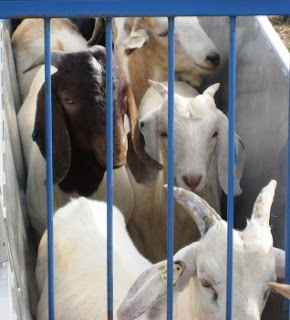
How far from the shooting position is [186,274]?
4.01 m

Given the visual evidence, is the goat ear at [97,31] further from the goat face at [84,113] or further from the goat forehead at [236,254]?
the goat forehead at [236,254]

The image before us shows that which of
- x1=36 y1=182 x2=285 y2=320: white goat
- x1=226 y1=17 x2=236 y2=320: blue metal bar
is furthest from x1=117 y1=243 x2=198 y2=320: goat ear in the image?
x1=226 y1=17 x2=236 y2=320: blue metal bar

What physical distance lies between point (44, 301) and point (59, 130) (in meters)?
1.21

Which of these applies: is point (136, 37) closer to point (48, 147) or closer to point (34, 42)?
point (34, 42)

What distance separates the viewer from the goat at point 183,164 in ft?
18.0

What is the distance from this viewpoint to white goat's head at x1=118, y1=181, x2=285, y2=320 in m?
3.78

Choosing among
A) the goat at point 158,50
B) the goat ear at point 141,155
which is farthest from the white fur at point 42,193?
the goat at point 158,50

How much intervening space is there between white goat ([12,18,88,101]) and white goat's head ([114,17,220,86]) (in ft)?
1.89

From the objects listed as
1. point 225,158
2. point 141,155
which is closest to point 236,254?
point 225,158

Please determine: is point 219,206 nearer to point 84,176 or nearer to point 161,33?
point 84,176

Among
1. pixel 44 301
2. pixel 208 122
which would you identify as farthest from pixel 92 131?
pixel 44 301

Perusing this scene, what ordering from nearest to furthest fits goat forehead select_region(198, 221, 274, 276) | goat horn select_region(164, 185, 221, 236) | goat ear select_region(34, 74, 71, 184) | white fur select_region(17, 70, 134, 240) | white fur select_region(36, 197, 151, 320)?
1. goat forehead select_region(198, 221, 274, 276)
2. goat horn select_region(164, 185, 221, 236)
3. white fur select_region(36, 197, 151, 320)
4. goat ear select_region(34, 74, 71, 184)
5. white fur select_region(17, 70, 134, 240)

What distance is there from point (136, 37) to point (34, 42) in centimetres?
105

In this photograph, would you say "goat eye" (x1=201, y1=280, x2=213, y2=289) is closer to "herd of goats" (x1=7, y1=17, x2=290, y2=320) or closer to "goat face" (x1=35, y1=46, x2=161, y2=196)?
"herd of goats" (x1=7, y1=17, x2=290, y2=320)
